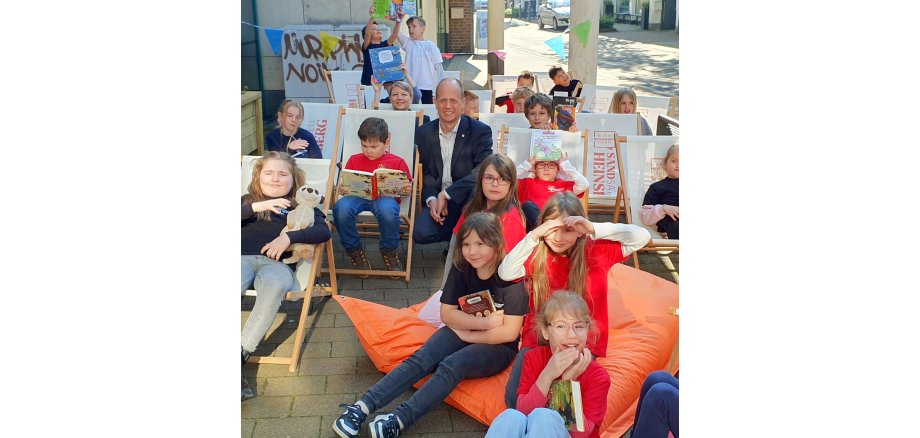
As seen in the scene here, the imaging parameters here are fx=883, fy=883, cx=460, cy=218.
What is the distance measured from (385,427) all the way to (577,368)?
87 centimetres

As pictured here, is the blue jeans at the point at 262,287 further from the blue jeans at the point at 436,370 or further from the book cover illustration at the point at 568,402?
the book cover illustration at the point at 568,402

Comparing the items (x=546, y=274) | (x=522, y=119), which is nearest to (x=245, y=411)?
(x=546, y=274)

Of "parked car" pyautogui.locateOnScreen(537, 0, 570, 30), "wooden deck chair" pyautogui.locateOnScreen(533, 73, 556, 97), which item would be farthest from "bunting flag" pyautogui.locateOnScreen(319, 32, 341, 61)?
"parked car" pyautogui.locateOnScreen(537, 0, 570, 30)

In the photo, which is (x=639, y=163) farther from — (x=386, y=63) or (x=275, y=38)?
(x=275, y=38)

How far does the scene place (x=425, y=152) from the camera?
5895mm

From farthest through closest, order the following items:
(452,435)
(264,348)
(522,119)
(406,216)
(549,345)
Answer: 1. (522,119)
2. (406,216)
3. (264,348)
4. (452,435)
5. (549,345)

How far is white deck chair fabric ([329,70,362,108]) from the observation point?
9.04m

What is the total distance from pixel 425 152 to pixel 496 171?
4.07 ft

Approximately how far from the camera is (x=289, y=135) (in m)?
6.29

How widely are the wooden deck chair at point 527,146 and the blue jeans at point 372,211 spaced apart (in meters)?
1.00

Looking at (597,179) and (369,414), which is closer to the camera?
(369,414)
